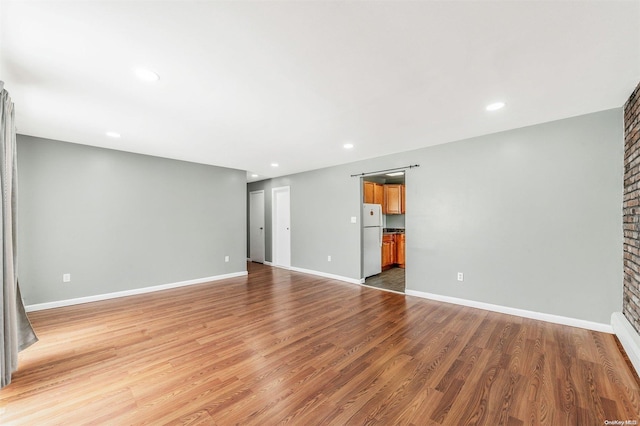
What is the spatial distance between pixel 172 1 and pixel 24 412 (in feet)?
9.16

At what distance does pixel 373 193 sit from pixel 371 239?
1.09 m

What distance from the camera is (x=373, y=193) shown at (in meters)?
5.72

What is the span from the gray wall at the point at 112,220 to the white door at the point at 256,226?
164 centimetres

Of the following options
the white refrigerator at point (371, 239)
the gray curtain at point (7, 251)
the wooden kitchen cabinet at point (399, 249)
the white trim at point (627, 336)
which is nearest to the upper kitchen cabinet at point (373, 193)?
the white refrigerator at point (371, 239)

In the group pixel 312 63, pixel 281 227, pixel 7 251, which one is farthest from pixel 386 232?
pixel 7 251

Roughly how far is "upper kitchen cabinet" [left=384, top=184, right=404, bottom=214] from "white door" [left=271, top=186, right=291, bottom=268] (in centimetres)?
256

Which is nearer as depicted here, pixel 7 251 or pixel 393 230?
pixel 7 251

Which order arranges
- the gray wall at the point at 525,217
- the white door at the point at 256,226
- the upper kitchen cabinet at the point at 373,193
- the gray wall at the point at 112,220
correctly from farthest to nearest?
1. the white door at the point at 256,226
2. the upper kitchen cabinet at the point at 373,193
3. the gray wall at the point at 112,220
4. the gray wall at the point at 525,217

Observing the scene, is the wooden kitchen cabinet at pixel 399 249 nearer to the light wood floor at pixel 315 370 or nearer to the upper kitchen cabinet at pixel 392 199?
the upper kitchen cabinet at pixel 392 199

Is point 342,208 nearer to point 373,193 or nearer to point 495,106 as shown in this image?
point 373,193

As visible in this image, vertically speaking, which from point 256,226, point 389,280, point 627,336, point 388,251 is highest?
point 256,226

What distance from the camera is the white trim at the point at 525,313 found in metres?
2.80

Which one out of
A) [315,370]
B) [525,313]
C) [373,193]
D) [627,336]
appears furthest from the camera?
[373,193]

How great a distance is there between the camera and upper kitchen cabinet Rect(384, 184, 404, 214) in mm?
6375
